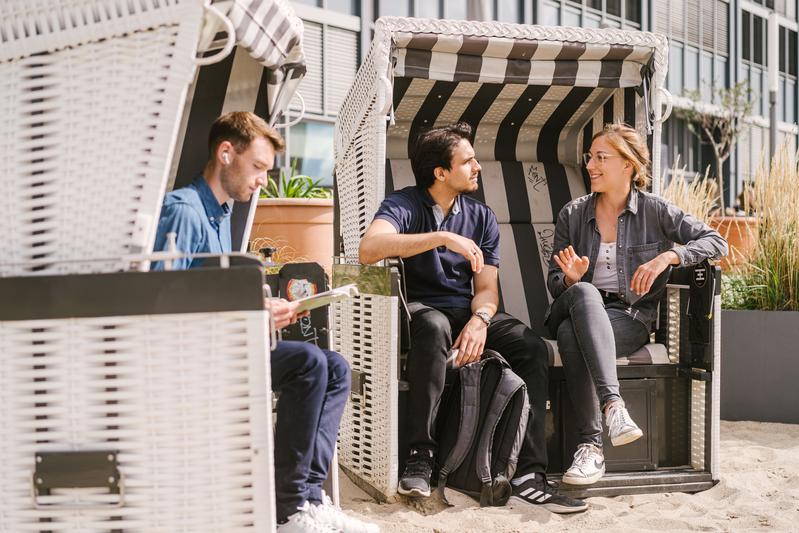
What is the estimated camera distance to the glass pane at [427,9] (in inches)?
439

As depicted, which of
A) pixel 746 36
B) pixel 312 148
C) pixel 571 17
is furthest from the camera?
pixel 746 36

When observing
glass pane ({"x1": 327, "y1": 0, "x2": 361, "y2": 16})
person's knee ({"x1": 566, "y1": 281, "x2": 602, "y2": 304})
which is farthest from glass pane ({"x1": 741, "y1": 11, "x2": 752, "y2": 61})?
person's knee ({"x1": 566, "y1": 281, "x2": 602, "y2": 304})

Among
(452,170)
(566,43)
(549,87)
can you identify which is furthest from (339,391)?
(549,87)

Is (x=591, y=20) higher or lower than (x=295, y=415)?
→ higher

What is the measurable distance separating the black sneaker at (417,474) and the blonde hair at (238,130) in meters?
1.27

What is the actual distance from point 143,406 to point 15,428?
0.25m

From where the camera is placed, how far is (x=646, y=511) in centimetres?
277

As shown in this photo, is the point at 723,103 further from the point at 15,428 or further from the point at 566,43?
the point at 15,428

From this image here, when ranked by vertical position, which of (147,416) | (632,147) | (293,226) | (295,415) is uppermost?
(632,147)

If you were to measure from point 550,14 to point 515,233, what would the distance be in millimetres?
10322

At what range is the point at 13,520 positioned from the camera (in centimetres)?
157

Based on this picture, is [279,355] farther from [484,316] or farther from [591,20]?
[591,20]

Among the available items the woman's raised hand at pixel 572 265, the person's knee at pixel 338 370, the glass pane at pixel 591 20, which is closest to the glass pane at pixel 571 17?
the glass pane at pixel 591 20

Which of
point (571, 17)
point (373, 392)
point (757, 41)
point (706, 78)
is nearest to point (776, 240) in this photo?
point (373, 392)
